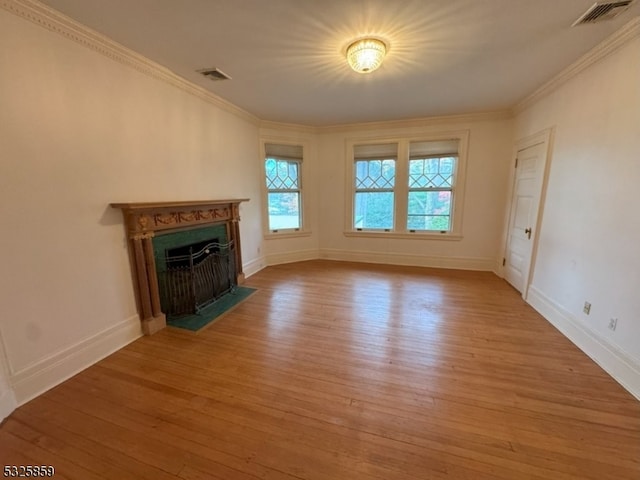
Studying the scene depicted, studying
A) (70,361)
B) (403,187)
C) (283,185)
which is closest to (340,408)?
(70,361)

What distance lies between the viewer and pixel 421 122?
4.58 meters

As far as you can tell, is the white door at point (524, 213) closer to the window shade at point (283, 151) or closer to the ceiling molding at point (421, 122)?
the ceiling molding at point (421, 122)

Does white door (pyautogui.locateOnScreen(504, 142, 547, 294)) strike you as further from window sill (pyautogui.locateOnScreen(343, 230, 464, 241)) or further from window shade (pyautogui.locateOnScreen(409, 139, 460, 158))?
window shade (pyautogui.locateOnScreen(409, 139, 460, 158))

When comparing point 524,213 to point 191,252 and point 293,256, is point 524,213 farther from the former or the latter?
point 191,252

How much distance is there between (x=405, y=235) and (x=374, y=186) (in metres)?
1.11

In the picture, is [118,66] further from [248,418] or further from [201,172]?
[248,418]

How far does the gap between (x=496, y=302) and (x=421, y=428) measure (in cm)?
244

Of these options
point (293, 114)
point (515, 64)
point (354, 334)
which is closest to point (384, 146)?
point (293, 114)

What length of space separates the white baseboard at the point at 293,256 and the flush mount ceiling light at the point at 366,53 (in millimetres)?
3617

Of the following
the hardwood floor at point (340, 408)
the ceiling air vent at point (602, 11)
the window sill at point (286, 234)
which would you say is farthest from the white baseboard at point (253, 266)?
the ceiling air vent at point (602, 11)

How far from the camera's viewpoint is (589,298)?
2.38 m

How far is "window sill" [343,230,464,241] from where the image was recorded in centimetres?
478

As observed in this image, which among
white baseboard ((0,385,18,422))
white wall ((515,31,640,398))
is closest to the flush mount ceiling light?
white wall ((515,31,640,398))

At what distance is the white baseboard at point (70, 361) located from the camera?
183cm
